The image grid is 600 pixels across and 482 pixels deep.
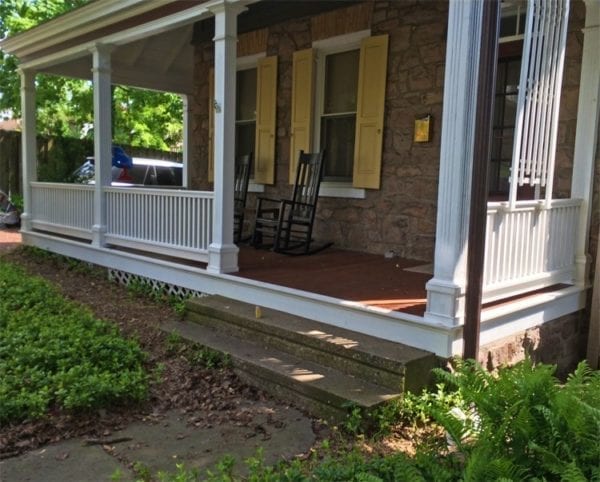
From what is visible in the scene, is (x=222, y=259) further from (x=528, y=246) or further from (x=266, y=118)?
(x=266, y=118)

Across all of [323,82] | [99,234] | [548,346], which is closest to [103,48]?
[99,234]

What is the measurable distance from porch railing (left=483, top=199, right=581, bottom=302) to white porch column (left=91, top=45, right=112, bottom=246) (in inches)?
163

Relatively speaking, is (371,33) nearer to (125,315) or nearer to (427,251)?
(427,251)

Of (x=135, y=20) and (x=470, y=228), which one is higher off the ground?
(x=135, y=20)

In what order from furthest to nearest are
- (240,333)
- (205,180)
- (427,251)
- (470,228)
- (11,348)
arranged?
1. (205,180)
2. (427,251)
3. (240,333)
4. (11,348)
5. (470,228)

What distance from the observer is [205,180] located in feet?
24.2

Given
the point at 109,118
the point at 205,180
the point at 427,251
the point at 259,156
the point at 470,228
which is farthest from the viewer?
the point at 205,180

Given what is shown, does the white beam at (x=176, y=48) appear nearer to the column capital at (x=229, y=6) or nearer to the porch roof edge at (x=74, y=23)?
the porch roof edge at (x=74, y=23)

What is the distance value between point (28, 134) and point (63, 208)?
51.5 inches

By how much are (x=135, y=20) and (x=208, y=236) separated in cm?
230

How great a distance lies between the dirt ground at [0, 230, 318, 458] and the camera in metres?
2.70

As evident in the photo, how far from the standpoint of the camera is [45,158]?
1218cm

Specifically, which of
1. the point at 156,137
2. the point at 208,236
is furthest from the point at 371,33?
the point at 156,137

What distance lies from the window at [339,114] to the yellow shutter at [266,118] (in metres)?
0.68
